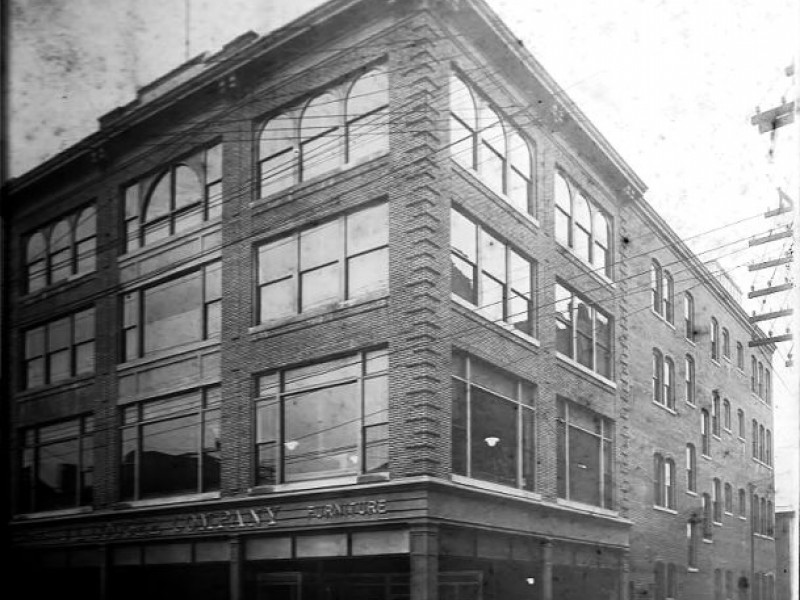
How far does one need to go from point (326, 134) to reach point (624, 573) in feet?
18.3

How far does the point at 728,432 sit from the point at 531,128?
3.68 metres

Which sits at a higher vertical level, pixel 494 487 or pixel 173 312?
pixel 173 312

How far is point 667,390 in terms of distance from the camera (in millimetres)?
10195

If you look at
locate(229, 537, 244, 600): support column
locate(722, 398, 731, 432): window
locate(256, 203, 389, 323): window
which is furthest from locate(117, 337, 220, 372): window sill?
locate(722, 398, 731, 432): window

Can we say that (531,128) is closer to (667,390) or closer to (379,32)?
(379,32)

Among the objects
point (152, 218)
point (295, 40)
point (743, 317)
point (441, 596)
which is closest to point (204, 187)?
point (152, 218)

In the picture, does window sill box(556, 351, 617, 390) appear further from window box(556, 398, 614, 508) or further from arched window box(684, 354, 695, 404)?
arched window box(684, 354, 695, 404)

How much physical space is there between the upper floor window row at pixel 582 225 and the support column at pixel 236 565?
476 centimetres

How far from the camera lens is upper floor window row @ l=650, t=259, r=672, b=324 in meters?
9.53

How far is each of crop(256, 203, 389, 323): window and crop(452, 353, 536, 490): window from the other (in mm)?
1312

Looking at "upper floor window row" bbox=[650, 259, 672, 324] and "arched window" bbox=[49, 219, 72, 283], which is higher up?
"arched window" bbox=[49, 219, 72, 283]

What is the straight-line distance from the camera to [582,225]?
419 inches

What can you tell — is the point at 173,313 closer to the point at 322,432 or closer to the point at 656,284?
the point at 322,432

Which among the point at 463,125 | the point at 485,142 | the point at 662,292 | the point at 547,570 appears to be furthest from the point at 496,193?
the point at 547,570
